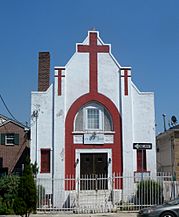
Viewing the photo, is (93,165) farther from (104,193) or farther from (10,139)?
(10,139)

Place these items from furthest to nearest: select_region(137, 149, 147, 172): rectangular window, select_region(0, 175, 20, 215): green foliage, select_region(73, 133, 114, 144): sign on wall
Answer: select_region(137, 149, 147, 172): rectangular window, select_region(73, 133, 114, 144): sign on wall, select_region(0, 175, 20, 215): green foliage

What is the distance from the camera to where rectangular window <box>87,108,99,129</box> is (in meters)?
31.2

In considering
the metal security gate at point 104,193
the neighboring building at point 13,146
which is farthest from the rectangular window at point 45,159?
the neighboring building at point 13,146

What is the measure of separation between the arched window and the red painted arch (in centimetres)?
35

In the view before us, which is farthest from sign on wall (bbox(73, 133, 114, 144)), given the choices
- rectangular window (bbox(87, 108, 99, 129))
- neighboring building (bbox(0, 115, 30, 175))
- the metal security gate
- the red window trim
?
neighboring building (bbox(0, 115, 30, 175))

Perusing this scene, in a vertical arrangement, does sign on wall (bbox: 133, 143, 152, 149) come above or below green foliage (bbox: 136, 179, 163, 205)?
above

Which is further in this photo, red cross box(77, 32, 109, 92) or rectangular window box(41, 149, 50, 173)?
red cross box(77, 32, 109, 92)

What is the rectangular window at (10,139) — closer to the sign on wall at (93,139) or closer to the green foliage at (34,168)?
the green foliage at (34,168)

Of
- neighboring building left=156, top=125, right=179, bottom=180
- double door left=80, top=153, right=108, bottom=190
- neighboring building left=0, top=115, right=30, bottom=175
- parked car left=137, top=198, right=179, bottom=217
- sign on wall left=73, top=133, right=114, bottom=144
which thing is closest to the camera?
parked car left=137, top=198, right=179, bottom=217

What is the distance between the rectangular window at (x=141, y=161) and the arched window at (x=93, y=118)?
2.71 metres

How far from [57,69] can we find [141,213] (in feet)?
46.4

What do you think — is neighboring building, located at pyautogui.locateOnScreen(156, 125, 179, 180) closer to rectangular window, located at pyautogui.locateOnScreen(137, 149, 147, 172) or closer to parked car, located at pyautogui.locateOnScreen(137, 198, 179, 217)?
rectangular window, located at pyautogui.locateOnScreen(137, 149, 147, 172)

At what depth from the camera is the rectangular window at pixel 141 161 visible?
30828 mm

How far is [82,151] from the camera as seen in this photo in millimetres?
30547
